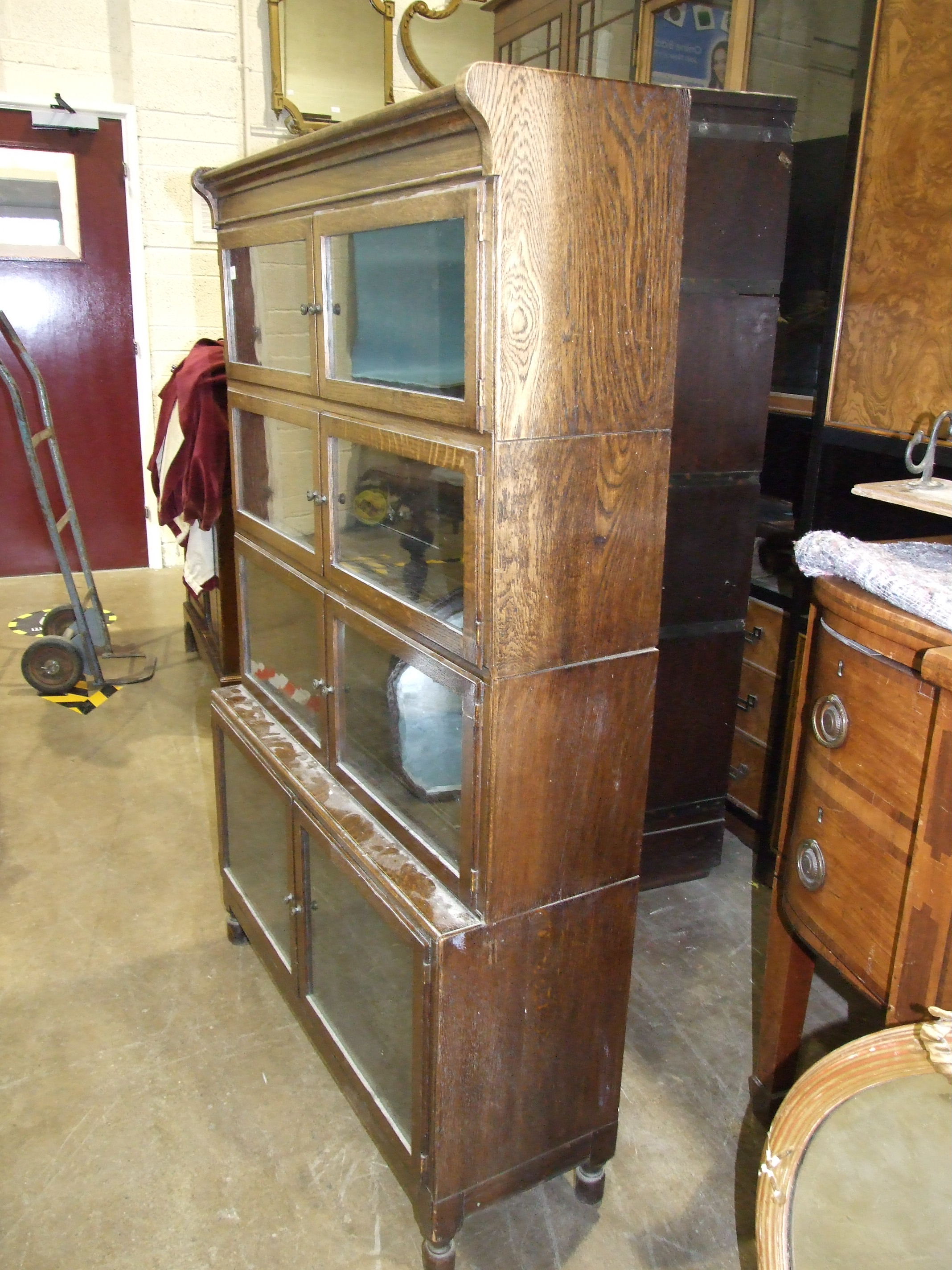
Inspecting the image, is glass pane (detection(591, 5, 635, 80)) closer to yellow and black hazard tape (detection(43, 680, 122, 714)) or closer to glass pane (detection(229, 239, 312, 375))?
glass pane (detection(229, 239, 312, 375))

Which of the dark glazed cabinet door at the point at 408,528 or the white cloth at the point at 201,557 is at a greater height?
the dark glazed cabinet door at the point at 408,528

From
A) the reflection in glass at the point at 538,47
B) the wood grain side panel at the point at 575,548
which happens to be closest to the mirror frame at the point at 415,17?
the reflection in glass at the point at 538,47

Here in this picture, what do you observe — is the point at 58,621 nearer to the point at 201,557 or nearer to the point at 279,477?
the point at 201,557

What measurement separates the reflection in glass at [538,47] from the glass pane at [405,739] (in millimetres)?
3157

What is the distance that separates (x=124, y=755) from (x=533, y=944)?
2116mm

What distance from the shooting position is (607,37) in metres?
3.65

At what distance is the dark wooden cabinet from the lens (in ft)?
3.82

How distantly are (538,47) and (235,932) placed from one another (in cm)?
382

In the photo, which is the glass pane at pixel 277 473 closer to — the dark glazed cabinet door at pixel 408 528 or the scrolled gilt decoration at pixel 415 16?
the dark glazed cabinet door at pixel 408 528

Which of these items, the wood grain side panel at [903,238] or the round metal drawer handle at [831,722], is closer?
the round metal drawer handle at [831,722]

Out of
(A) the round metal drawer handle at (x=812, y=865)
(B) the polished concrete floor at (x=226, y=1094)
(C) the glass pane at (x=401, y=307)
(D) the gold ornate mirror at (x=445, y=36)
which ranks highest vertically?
(D) the gold ornate mirror at (x=445, y=36)

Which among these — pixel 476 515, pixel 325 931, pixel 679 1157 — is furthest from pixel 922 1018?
pixel 325 931

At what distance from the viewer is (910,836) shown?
125 cm

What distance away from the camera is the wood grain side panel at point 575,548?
1.21 meters
